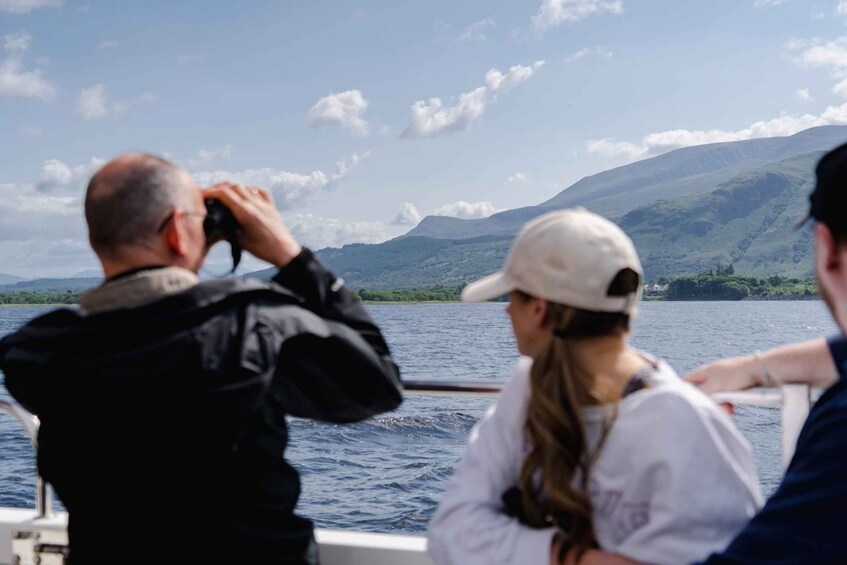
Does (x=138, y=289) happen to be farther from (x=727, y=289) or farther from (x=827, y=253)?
(x=727, y=289)

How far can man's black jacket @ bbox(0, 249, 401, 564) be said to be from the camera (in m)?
1.54

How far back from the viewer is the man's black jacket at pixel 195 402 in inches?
60.8

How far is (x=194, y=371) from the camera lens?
1.53 meters

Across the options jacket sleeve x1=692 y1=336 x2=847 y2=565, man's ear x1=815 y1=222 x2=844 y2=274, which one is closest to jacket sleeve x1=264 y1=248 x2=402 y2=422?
jacket sleeve x1=692 y1=336 x2=847 y2=565

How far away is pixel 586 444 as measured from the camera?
4.97 feet

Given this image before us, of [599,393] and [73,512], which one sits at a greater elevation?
[599,393]

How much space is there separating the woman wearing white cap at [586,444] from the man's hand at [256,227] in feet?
1.64

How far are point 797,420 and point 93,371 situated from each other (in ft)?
5.01

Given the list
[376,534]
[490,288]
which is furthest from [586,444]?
[376,534]

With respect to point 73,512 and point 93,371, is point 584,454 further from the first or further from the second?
point 73,512

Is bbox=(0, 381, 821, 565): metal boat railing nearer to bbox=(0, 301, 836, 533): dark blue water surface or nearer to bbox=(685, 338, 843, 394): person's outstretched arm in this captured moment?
bbox=(685, 338, 843, 394): person's outstretched arm

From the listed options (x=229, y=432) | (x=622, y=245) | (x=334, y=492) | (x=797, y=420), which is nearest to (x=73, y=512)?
(x=229, y=432)

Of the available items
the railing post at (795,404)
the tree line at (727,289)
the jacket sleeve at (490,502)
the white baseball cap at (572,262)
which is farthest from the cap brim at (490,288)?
the tree line at (727,289)

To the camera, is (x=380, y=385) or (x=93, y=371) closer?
(x=93, y=371)
